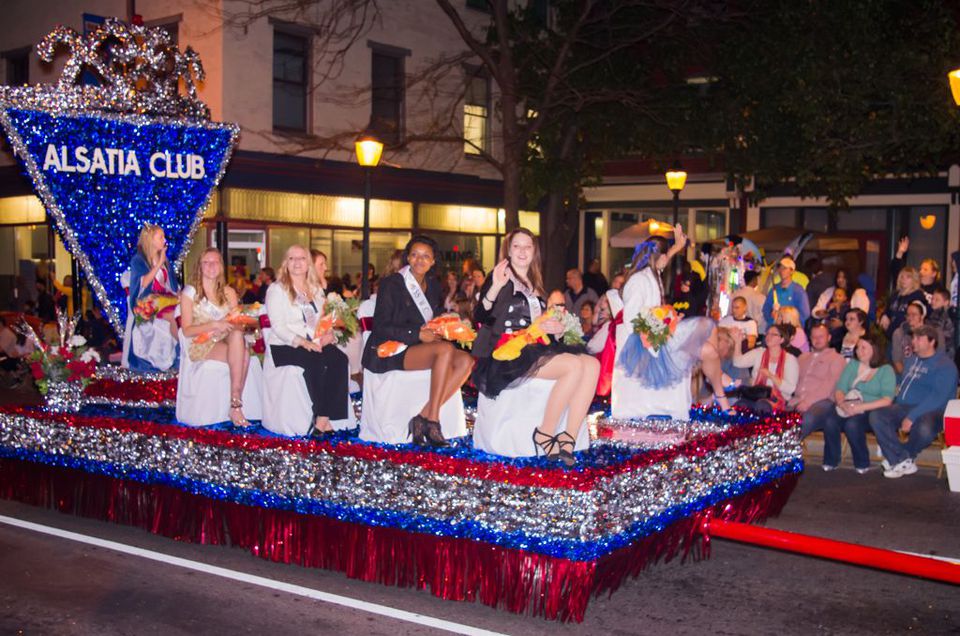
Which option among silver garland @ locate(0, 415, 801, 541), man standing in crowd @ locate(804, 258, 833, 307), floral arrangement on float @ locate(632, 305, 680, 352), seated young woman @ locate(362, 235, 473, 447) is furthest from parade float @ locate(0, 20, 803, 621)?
man standing in crowd @ locate(804, 258, 833, 307)

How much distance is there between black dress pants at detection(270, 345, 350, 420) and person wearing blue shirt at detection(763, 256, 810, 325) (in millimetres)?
7536

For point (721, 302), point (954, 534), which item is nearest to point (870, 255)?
point (721, 302)

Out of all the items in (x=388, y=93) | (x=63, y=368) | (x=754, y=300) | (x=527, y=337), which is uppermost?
(x=388, y=93)

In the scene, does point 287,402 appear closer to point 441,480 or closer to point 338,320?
point 338,320

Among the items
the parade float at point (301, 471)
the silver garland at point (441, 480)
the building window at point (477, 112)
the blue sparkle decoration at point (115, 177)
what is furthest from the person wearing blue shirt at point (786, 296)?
the building window at point (477, 112)

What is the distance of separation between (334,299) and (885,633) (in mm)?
4295

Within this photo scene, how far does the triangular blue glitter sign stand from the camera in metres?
9.24

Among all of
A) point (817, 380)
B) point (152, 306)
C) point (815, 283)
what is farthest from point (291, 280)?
point (815, 283)

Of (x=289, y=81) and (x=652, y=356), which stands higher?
(x=289, y=81)

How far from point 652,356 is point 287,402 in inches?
114

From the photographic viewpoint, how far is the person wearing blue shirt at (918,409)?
916cm

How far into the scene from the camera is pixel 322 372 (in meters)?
7.37

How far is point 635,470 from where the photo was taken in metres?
5.63

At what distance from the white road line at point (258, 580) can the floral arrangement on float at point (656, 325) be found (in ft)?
10.8
